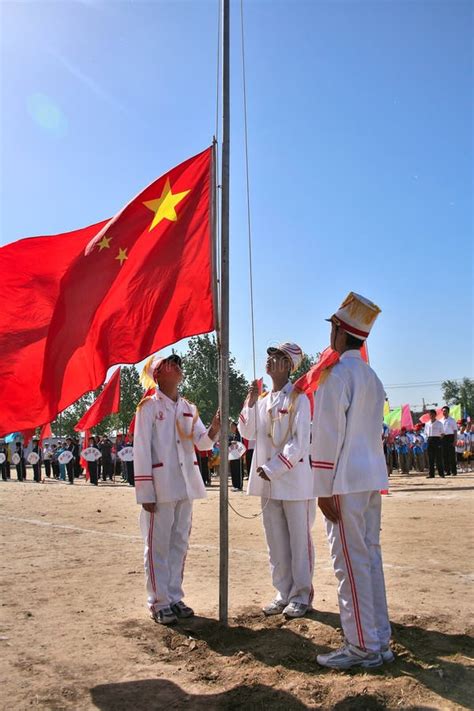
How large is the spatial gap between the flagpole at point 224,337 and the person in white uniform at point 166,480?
490 mm

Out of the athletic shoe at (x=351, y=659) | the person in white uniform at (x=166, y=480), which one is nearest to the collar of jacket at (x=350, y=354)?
the person in white uniform at (x=166, y=480)

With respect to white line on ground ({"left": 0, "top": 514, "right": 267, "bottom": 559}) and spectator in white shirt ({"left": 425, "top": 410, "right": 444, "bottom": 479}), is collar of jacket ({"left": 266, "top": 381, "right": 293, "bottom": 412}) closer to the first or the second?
white line on ground ({"left": 0, "top": 514, "right": 267, "bottom": 559})

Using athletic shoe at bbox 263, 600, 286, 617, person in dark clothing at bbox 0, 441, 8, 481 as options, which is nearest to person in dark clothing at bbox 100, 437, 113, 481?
person in dark clothing at bbox 0, 441, 8, 481

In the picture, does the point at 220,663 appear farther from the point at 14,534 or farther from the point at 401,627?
the point at 14,534

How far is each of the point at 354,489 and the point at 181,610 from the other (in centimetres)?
233

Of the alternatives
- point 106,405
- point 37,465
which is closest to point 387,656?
point 106,405

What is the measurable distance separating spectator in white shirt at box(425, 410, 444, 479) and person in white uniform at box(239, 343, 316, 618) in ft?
49.6

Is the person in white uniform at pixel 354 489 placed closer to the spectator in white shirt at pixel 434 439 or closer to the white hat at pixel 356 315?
the white hat at pixel 356 315

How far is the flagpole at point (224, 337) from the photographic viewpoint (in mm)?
5074

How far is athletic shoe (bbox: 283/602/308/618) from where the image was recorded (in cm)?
Result: 531

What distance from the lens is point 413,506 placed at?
42.0 ft

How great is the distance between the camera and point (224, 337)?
5215 millimetres

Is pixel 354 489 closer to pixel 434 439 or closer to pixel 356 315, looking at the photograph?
pixel 356 315

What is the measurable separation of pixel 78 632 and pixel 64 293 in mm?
2929
